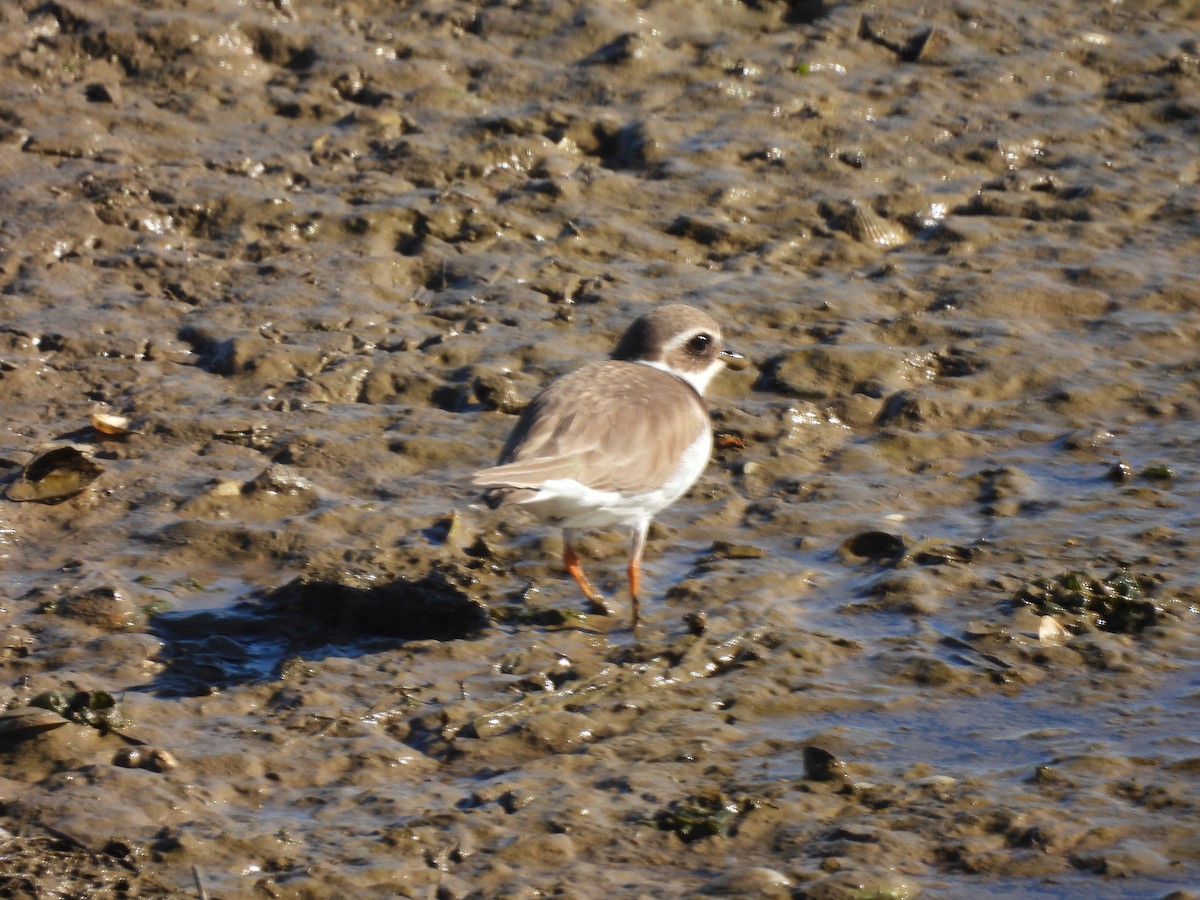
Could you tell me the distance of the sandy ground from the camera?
198 inches

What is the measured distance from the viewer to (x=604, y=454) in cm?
645

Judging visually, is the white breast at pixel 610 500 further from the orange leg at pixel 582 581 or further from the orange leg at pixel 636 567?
the orange leg at pixel 582 581

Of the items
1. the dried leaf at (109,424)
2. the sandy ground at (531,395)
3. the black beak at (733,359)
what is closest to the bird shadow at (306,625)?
the sandy ground at (531,395)

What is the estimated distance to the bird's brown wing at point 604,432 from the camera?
6.28m

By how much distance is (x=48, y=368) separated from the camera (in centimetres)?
820

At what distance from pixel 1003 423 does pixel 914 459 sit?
26.1 inches

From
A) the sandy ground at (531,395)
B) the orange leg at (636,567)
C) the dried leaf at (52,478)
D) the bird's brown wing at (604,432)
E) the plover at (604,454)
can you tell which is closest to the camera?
the sandy ground at (531,395)

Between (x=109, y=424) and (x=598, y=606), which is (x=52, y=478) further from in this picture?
(x=598, y=606)

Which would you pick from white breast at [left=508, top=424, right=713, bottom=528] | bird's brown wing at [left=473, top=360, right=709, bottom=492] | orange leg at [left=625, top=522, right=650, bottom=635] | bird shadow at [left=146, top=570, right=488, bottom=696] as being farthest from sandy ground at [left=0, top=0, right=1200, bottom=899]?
bird's brown wing at [left=473, top=360, right=709, bottom=492]

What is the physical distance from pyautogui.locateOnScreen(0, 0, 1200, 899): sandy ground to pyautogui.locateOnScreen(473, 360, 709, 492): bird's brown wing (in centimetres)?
65

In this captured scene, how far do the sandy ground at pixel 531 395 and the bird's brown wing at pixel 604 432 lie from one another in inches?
25.4

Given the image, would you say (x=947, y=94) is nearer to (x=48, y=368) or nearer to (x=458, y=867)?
A: (x=48, y=368)

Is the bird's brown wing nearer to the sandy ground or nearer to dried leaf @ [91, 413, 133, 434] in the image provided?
the sandy ground

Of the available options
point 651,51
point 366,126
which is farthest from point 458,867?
point 651,51
